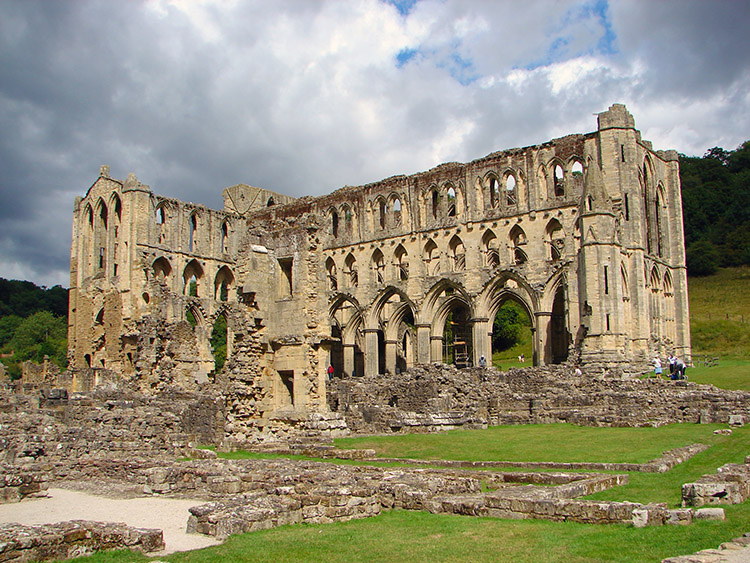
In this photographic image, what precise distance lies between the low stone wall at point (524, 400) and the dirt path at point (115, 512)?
1016cm

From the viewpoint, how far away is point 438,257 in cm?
4216

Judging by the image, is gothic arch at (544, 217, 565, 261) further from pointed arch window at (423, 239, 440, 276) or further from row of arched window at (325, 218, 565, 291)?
pointed arch window at (423, 239, 440, 276)

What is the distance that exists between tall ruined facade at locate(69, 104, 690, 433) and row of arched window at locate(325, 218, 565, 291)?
86mm

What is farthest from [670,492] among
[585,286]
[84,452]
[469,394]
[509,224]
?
[509,224]

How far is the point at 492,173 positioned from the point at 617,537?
34.1 m

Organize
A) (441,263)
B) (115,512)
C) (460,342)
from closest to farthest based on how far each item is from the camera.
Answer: (115,512) < (441,263) < (460,342)

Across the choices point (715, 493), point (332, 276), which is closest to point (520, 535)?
point (715, 493)

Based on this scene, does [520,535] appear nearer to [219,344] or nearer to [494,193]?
[494,193]

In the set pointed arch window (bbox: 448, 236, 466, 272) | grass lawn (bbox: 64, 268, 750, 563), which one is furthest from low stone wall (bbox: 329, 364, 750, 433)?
pointed arch window (bbox: 448, 236, 466, 272)

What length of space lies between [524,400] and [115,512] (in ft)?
54.7

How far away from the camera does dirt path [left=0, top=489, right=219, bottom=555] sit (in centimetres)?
885

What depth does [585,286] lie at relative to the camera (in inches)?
1348

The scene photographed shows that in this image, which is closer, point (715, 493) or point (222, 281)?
point (715, 493)

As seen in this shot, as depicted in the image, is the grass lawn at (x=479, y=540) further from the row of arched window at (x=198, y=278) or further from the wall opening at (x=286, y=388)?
the row of arched window at (x=198, y=278)
